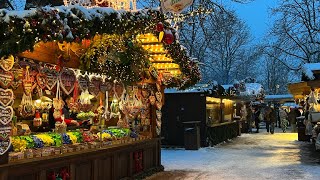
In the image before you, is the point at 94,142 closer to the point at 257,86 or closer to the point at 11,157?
the point at 11,157

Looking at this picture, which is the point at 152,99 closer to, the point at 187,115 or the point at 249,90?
the point at 187,115

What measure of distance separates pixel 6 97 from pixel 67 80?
2.02 metres

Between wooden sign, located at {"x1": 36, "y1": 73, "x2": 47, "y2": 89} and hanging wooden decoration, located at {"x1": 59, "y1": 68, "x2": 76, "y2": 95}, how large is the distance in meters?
0.39

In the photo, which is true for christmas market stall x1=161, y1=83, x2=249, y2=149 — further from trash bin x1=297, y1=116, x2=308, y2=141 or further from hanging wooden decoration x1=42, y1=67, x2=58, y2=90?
hanging wooden decoration x1=42, y1=67, x2=58, y2=90

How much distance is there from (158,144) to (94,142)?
347cm

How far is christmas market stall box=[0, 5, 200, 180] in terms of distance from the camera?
19.6 feet

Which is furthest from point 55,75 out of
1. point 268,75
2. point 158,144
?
point 268,75

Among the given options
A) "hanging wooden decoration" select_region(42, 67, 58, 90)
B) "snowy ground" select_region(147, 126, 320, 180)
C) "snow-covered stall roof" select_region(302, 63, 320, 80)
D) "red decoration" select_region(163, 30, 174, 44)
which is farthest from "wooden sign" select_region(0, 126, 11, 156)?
"snow-covered stall roof" select_region(302, 63, 320, 80)

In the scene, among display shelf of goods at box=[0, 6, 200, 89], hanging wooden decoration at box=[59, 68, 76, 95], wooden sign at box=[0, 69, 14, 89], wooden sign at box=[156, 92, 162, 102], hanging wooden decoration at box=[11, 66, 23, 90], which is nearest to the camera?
display shelf of goods at box=[0, 6, 200, 89]

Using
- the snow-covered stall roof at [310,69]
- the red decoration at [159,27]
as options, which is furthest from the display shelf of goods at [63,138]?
the snow-covered stall roof at [310,69]

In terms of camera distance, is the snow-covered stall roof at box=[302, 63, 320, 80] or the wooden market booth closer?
the snow-covered stall roof at box=[302, 63, 320, 80]

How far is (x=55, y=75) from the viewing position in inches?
304

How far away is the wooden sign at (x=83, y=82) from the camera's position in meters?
8.39

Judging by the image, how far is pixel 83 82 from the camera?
852cm
